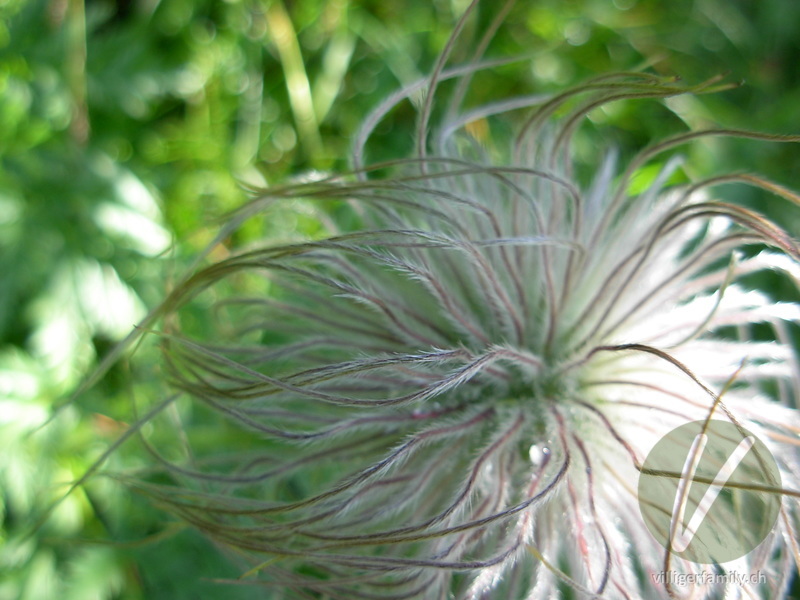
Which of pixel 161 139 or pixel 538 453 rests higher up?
pixel 161 139

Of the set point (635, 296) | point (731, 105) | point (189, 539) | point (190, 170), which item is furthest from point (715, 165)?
point (189, 539)

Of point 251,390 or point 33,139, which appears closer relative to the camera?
point 251,390

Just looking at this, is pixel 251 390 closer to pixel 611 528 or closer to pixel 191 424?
pixel 611 528

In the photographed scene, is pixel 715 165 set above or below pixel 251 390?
above

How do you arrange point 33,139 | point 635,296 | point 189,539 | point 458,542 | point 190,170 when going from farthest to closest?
point 190,170 < point 33,139 < point 189,539 < point 635,296 < point 458,542

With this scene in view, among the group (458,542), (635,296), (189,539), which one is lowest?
(189,539)

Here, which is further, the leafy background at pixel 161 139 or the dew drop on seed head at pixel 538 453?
the leafy background at pixel 161 139

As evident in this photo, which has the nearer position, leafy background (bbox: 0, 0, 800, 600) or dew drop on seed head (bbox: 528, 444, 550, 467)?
dew drop on seed head (bbox: 528, 444, 550, 467)

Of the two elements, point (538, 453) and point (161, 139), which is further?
point (161, 139)
